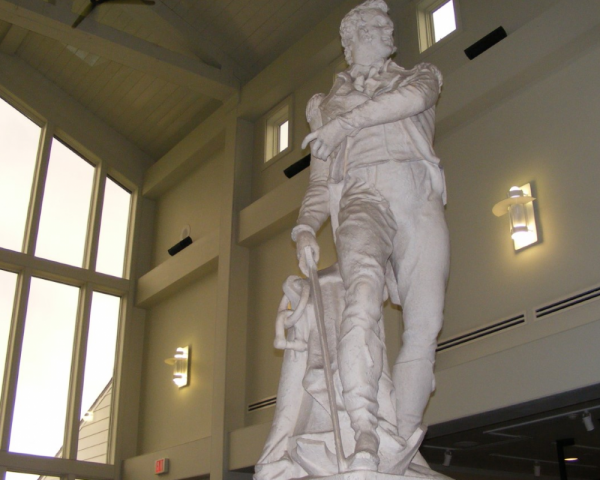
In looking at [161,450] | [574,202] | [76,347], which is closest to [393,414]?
[574,202]

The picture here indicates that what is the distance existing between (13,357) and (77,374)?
3.41ft

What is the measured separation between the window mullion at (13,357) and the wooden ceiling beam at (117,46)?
11.9 ft

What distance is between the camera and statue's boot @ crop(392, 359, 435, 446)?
2459 millimetres

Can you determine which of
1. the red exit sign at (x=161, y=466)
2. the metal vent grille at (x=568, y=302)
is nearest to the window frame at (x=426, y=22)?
the metal vent grille at (x=568, y=302)

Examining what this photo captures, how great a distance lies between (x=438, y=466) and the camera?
8992mm

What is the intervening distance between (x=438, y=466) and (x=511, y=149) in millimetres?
4028

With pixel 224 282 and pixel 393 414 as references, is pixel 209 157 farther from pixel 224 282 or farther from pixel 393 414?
pixel 393 414

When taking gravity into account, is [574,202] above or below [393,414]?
above

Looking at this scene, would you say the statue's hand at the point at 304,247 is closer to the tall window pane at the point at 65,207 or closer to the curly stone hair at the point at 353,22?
the curly stone hair at the point at 353,22

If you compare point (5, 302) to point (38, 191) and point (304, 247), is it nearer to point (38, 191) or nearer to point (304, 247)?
point (38, 191)

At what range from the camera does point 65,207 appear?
492 inches

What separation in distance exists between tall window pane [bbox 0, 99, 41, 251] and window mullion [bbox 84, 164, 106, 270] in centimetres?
110

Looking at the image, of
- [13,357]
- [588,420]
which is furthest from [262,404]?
[588,420]

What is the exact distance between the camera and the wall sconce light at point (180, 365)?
11.1 meters
